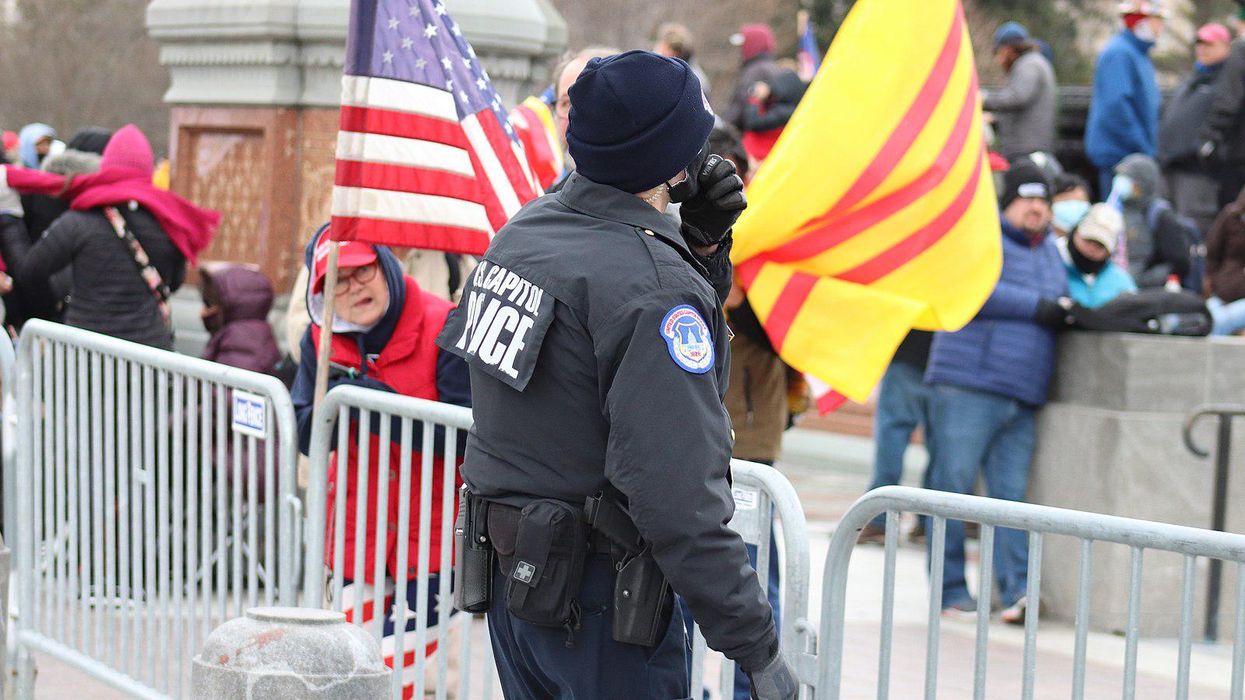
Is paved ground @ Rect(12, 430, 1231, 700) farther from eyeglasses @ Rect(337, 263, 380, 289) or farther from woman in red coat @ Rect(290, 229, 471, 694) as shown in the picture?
eyeglasses @ Rect(337, 263, 380, 289)

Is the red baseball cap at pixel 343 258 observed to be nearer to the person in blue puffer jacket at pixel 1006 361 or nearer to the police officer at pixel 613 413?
the police officer at pixel 613 413

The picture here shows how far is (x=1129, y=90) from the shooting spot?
12.7 metres

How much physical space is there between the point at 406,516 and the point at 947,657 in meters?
2.19

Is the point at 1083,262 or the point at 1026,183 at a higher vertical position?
the point at 1026,183

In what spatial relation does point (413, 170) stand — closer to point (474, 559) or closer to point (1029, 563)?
point (474, 559)

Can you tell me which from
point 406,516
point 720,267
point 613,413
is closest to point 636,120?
point 613,413

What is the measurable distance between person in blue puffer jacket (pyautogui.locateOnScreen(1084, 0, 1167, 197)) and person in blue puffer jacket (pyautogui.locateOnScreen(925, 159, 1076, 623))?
4838 mm

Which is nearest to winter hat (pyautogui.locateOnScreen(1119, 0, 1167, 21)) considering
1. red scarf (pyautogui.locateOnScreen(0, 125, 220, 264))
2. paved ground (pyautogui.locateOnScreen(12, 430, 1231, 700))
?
paved ground (pyautogui.locateOnScreen(12, 430, 1231, 700))

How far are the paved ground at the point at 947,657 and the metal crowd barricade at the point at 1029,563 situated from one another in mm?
269

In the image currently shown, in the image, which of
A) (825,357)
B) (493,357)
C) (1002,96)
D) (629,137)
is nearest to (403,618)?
(493,357)

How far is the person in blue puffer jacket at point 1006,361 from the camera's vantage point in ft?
26.5

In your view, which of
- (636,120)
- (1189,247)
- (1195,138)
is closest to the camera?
(636,120)

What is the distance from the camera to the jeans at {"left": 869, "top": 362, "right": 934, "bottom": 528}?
890 cm

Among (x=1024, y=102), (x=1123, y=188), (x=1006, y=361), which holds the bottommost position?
(x=1006, y=361)
